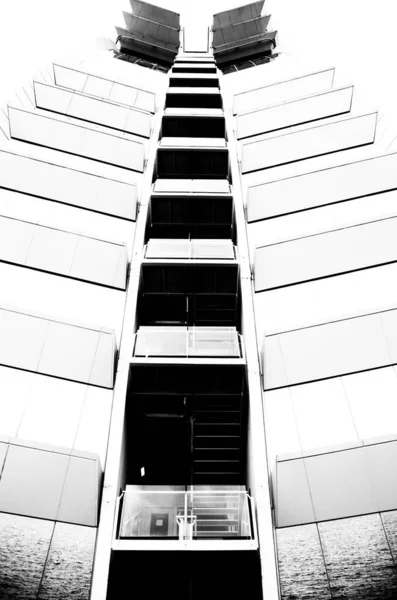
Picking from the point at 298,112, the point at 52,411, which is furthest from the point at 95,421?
the point at 298,112

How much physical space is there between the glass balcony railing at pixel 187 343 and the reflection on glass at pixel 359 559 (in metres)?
4.95

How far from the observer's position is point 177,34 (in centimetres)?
3862

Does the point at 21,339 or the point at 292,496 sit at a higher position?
the point at 21,339

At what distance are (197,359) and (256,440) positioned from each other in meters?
2.63

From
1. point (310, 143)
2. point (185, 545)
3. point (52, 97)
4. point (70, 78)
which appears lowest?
point (185, 545)

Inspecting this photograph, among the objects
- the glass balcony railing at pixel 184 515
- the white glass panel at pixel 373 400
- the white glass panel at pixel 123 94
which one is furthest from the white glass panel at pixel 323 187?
the white glass panel at pixel 123 94

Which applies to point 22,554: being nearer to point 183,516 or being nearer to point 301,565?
A: point 183,516

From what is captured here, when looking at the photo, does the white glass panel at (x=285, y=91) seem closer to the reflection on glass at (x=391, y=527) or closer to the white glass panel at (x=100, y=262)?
the white glass panel at (x=100, y=262)

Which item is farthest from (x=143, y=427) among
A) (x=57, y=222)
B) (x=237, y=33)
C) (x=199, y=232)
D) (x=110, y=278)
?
(x=237, y=33)

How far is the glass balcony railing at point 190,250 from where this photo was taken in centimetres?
1608

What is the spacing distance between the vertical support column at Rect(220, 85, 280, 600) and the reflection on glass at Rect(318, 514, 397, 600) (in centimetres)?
119

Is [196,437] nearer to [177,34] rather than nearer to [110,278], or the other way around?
[110,278]

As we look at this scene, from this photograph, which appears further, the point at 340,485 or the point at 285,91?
the point at 285,91

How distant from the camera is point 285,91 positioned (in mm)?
26422
